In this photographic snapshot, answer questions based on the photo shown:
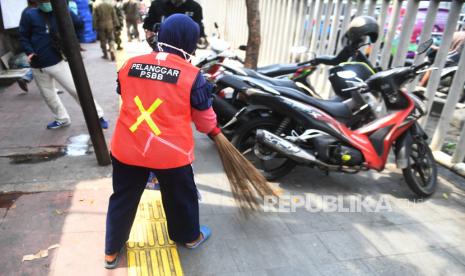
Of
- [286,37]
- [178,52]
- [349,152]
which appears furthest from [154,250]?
[286,37]

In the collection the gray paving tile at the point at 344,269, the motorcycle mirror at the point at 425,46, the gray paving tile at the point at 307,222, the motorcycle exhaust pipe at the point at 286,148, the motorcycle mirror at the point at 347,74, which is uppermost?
the motorcycle mirror at the point at 425,46

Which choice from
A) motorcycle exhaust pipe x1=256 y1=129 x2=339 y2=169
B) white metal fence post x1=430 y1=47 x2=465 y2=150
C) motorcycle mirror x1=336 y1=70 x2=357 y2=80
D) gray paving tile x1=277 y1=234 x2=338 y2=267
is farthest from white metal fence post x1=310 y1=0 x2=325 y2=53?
gray paving tile x1=277 y1=234 x2=338 y2=267

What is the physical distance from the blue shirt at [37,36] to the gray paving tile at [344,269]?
3.62m

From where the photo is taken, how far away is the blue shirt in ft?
13.1

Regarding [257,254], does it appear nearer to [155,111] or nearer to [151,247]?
[151,247]

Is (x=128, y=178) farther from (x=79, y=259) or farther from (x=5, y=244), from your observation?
(x=5, y=244)

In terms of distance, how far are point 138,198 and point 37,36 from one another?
9.01ft

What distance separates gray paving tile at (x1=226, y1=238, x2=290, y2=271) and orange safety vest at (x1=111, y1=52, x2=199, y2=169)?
898mm

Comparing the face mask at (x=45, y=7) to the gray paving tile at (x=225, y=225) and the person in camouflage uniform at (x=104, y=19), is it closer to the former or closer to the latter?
the gray paving tile at (x=225, y=225)

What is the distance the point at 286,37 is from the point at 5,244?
251 inches

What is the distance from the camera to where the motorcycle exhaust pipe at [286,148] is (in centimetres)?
332

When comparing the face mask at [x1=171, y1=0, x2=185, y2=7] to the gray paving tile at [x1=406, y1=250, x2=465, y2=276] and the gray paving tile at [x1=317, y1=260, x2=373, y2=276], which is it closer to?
the gray paving tile at [x1=317, y1=260, x2=373, y2=276]

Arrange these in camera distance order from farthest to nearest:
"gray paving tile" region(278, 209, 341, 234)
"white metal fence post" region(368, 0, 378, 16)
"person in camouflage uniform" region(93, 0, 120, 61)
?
1. "person in camouflage uniform" region(93, 0, 120, 61)
2. "white metal fence post" region(368, 0, 378, 16)
3. "gray paving tile" region(278, 209, 341, 234)

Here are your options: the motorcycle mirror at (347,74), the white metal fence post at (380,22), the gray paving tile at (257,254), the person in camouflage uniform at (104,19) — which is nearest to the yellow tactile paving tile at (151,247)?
the gray paving tile at (257,254)
